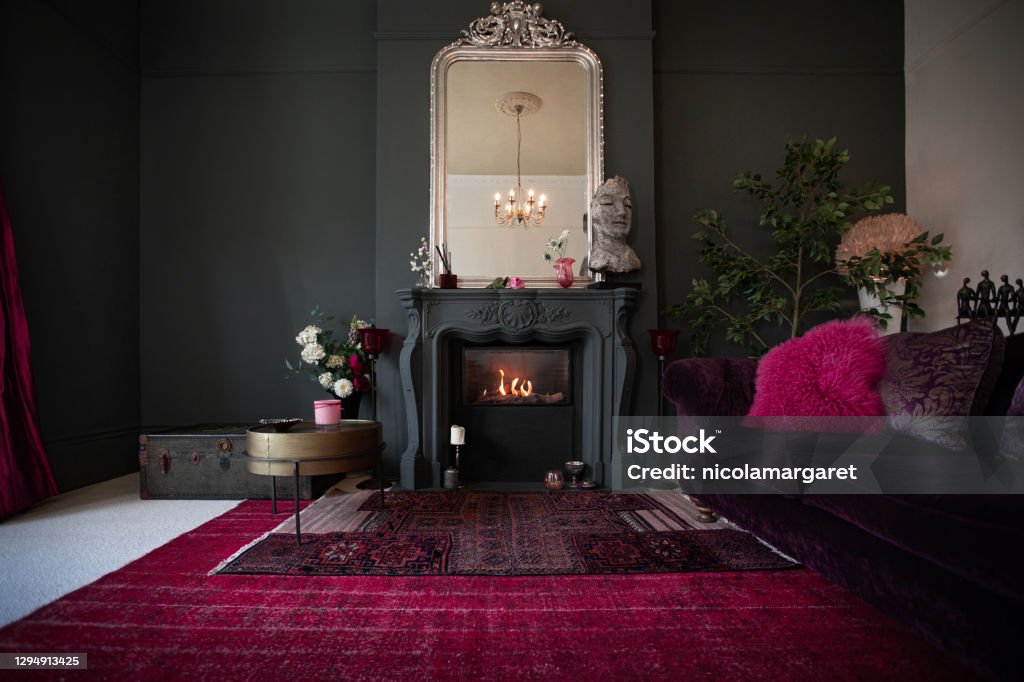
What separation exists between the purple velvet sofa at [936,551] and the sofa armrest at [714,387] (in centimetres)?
38

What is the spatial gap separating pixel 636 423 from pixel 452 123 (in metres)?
2.27

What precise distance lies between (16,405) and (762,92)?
4920 millimetres

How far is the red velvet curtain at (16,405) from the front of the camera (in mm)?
2613

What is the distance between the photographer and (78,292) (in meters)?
3.31

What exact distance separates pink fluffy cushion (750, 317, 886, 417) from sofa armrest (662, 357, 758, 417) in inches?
7.2

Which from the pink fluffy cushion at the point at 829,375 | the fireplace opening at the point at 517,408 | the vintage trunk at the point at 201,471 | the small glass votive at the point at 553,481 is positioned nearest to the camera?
the pink fluffy cushion at the point at 829,375

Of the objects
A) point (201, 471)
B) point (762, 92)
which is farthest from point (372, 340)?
point (762, 92)

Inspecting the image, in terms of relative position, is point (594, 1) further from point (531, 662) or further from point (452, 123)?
point (531, 662)

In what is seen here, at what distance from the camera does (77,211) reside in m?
3.32

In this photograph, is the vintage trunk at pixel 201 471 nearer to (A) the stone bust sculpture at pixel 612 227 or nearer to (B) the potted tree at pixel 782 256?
(A) the stone bust sculpture at pixel 612 227

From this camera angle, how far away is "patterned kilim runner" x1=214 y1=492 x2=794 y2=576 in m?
1.93

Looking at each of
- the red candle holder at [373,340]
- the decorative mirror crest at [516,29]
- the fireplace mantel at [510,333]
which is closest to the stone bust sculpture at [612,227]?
the fireplace mantel at [510,333]

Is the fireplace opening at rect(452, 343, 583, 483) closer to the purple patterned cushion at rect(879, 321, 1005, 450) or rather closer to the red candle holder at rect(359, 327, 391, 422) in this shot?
the red candle holder at rect(359, 327, 391, 422)

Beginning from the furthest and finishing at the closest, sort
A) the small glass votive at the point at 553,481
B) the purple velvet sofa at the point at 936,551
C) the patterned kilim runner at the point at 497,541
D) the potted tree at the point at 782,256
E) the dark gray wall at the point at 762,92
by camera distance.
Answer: the dark gray wall at the point at 762,92 < the potted tree at the point at 782,256 < the small glass votive at the point at 553,481 < the patterned kilim runner at the point at 497,541 < the purple velvet sofa at the point at 936,551
